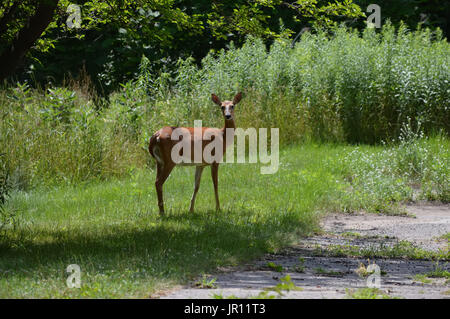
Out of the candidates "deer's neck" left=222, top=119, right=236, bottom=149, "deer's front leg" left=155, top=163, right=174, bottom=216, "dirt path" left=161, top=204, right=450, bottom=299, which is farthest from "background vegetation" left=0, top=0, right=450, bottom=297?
"deer's neck" left=222, top=119, right=236, bottom=149

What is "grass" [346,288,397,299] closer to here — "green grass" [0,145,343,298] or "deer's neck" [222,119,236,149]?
"green grass" [0,145,343,298]

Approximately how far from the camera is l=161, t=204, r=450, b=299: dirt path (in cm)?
582

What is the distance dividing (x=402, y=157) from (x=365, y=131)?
10.7 feet

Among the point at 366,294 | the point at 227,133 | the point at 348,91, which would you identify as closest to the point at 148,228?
the point at 227,133

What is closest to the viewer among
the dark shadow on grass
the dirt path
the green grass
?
the dirt path

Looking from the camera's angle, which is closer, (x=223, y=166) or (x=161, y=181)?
(x=161, y=181)

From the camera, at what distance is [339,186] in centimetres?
1162

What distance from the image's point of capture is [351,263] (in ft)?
24.5

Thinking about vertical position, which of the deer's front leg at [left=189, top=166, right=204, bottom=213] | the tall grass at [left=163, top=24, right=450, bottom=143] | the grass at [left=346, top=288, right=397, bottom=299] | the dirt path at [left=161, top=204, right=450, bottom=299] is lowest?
the dirt path at [left=161, top=204, right=450, bottom=299]

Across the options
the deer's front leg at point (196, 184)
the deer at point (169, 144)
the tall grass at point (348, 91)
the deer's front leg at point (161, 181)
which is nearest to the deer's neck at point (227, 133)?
the deer at point (169, 144)

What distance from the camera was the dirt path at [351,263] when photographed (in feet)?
19.1

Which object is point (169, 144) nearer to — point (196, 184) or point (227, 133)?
point (196, 184)
